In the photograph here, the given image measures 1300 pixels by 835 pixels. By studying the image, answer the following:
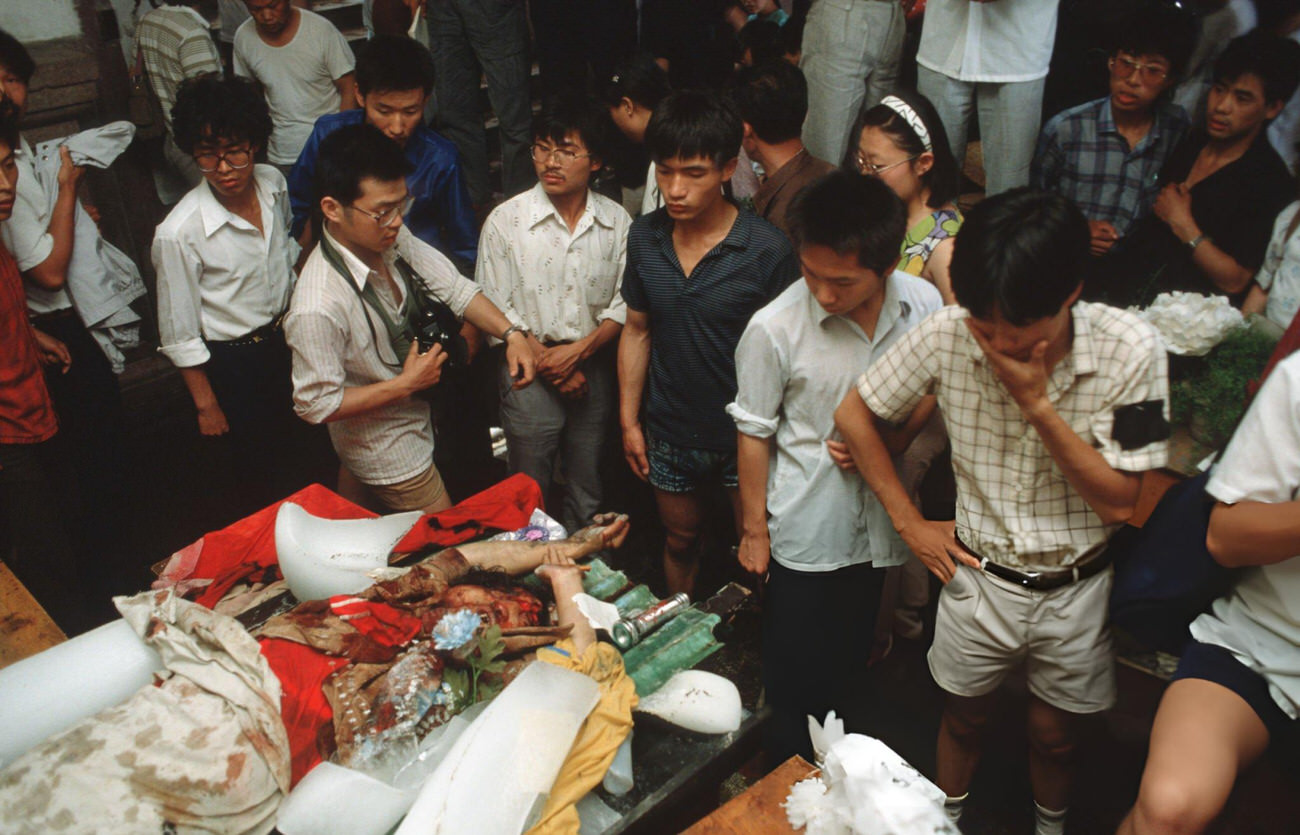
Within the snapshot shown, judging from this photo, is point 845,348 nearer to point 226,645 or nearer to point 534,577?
point 534,577

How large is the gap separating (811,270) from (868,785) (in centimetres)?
121

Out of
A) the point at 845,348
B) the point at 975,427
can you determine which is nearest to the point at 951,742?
the point at 975,427

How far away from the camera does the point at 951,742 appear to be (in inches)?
98.6

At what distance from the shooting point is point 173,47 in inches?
178

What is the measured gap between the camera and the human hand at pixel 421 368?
290 centimetres

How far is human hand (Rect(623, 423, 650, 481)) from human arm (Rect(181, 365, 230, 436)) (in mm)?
1490

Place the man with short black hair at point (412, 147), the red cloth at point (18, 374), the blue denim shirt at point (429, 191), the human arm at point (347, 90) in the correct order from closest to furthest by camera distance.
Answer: the red cloth at point (18, 374), the man with short black hair at point (412, 147), the blue denim shirt at point (429, 191), the human arm at point (347, 90)

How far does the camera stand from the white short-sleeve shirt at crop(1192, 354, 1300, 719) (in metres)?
1.73

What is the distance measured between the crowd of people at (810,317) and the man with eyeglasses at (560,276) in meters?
0.01

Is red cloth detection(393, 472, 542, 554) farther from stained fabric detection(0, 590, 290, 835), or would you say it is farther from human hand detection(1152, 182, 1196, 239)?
human hand detection(1152, 182, 1196, 239)

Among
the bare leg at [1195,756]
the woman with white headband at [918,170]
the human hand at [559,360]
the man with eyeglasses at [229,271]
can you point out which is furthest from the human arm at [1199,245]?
the man with eyeglasses at [229,271]

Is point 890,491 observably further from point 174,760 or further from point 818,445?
point 174,760

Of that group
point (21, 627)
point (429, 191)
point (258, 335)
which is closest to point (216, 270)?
point (258, 335)

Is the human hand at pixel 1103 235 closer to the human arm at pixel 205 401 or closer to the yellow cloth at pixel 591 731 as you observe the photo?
the yellow cloth at pixel 591 731
